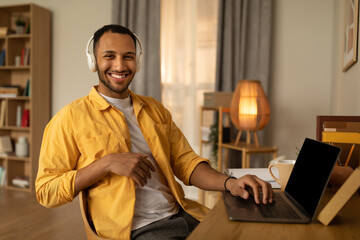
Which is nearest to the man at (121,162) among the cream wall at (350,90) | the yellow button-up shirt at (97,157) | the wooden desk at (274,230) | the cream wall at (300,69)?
the yellow button-up shirt at (97,157)

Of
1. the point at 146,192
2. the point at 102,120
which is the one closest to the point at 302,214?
the point at 146,192

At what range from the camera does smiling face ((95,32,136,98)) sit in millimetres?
1371

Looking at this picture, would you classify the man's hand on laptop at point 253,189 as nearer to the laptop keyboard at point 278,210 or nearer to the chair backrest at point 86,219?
the laptop keyboard at point 278,210

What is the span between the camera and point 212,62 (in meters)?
3.65

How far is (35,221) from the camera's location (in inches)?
116

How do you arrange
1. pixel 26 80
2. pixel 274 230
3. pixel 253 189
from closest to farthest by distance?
pixel 274 230, pixel 253 189, pixel 26 80

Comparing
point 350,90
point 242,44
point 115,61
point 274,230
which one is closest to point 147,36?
point 242,44

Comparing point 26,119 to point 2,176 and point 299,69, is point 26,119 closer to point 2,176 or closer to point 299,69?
point 2,176

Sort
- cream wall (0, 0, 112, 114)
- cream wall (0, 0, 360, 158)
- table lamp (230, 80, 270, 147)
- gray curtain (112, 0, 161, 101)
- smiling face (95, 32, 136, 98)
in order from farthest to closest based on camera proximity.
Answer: cream wall (0, 0, 112, 114) < gray curtain (112, 0, 161, 101) < cream wall (0, 0, 360, 158) < table lamp (230, 80, 270, 147) < smiling face (95, 32, 136, 98)

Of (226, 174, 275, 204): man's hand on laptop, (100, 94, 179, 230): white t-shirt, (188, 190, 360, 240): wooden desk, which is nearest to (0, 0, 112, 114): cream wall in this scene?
(100, 94, 179, 230): white t-shirt

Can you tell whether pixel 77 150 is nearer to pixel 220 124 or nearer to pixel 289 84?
pixel 220 124

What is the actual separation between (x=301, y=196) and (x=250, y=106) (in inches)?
79.4

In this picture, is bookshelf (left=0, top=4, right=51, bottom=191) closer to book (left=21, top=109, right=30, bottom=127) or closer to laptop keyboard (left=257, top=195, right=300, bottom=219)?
book (left=21, top=109, right=30, bottom=127)

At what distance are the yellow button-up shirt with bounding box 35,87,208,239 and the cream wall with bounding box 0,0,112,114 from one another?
2.97m
